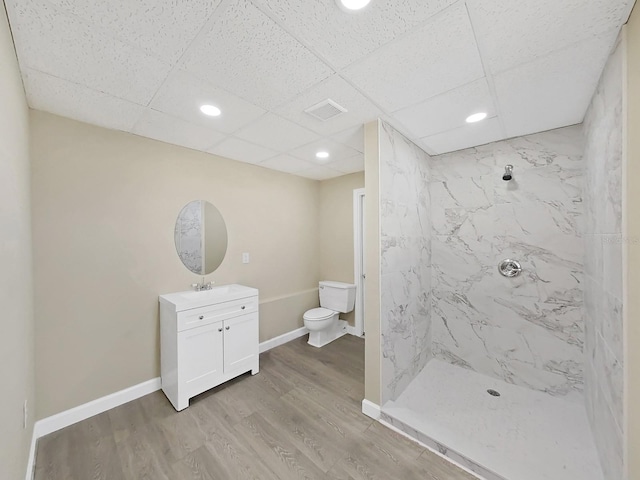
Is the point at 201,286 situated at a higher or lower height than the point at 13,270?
lower

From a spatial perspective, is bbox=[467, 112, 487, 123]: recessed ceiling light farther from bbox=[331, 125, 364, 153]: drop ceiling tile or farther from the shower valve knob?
the shower valve knob

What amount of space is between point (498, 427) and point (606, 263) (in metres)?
1.40

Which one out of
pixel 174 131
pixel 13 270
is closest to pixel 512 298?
pixel 174 131

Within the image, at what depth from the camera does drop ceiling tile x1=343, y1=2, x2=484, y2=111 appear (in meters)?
1.16

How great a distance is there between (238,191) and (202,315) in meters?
1.49

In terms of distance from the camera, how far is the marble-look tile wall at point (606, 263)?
1.24m

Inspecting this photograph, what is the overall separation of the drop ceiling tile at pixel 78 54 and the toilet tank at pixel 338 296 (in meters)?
2.91

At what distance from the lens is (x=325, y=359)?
117 inches

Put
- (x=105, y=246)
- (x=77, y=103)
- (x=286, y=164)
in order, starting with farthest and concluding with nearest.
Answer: (x=286, y=164), (x=105, y=246), (x=77, y=103)

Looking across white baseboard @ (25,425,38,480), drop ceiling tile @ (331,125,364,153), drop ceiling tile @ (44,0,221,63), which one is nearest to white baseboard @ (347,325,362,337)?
drop ceiling tile @ (331,125,364,153)

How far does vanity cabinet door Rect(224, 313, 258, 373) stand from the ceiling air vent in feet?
6.49

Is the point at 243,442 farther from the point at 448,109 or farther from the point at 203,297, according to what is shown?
the point at 448,109

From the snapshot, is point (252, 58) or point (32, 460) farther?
point (32, 460)

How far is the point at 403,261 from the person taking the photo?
7.71ft
